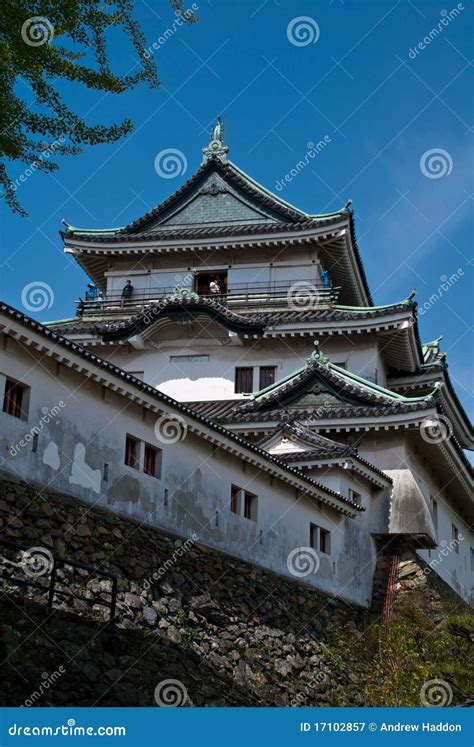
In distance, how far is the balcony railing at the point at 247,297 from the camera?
Answer: 35.4 meters


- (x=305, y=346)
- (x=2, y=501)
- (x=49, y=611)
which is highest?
(x=305, y=346)

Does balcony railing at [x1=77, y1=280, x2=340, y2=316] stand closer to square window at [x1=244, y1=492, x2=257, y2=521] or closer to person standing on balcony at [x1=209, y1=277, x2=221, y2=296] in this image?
person standing on balcony at [x1=209, y1=277, x2=221, y2=296]

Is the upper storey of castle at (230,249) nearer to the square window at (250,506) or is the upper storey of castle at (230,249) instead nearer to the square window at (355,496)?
the square window at (355,496)

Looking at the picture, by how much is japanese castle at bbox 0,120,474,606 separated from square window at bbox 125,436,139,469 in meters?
0.03

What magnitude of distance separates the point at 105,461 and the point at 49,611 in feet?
15.1

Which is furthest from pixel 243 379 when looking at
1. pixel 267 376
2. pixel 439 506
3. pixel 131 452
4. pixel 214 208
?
pixel 131 452

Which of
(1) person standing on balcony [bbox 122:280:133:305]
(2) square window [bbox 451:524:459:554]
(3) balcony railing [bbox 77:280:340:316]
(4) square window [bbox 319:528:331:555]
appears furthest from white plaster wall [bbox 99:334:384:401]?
(4) square window [bbox 319:528:331:555]

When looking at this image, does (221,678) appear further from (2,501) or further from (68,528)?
(2,501)

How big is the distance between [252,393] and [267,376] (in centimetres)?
161

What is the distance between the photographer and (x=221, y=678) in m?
18.5

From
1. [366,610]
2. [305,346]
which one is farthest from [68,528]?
[305,346]

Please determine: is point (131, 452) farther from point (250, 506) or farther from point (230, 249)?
point (230, 249)

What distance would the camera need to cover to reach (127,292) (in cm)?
3725

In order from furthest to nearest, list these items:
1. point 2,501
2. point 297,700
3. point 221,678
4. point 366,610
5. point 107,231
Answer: point 107,231, point 366,610, point 297,700, point 221,678, point 2,501
